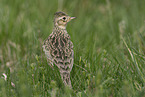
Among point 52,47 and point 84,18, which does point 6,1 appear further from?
point 52,47

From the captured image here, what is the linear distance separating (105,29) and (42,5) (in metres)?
1.85

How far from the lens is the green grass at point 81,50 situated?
318 cm

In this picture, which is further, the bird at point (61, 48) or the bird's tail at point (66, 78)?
the bird at point (61, 48)

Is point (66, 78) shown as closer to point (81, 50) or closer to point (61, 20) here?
point (81, 50)

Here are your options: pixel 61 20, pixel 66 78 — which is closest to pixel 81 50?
pixel 61 20

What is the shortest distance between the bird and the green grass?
0.27 ft

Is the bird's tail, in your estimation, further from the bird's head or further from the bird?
the bird's head

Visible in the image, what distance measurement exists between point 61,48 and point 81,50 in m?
0.55

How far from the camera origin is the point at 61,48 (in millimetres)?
3721

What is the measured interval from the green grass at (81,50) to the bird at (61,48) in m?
0.08

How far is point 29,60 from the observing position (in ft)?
12.9

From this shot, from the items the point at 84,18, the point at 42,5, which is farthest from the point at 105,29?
the point at 42,5

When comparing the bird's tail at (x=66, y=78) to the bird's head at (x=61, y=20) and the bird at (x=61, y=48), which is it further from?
the bird's head at (x=61, y=20)

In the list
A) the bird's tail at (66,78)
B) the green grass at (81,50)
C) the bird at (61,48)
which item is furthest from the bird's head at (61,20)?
the bird's tail at (66,78)
